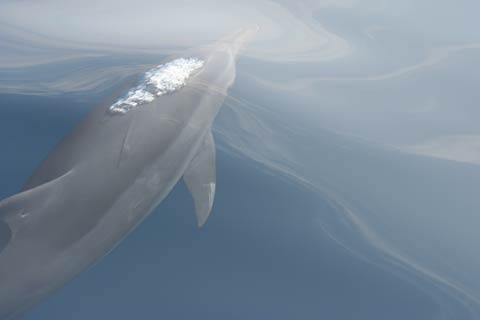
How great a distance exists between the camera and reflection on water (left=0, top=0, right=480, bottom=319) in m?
4.73

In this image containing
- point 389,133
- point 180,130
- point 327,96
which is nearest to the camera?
point 180,130

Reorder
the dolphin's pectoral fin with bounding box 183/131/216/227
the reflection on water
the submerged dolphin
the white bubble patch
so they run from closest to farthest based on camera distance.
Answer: the submerged dolphin < the reflection on water < the white bubble patch < the dolphin's pectoral fin with bounding box 183/131/216/227

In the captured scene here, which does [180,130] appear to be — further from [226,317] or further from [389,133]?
[389,133]

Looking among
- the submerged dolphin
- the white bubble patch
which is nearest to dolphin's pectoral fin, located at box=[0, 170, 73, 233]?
the submerged dolphin

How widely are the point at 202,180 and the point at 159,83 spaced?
1.05 metres

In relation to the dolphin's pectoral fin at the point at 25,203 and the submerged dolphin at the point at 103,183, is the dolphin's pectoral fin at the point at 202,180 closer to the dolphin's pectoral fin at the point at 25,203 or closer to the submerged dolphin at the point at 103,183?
the submerged dolphin at the point at 103,183

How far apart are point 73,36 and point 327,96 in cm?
324

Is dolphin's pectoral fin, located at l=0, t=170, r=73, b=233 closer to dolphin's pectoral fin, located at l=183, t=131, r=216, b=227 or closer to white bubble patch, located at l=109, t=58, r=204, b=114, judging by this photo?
white bubble patch, located at l=109, t=58, r=204, b=114

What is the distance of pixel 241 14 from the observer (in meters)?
6.97

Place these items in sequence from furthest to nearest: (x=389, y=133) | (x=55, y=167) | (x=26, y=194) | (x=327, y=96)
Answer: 1. (x=327, y=96)
2. (x=389, y=133)
3. (x=55, y=167)
4. (x=26, y=194)

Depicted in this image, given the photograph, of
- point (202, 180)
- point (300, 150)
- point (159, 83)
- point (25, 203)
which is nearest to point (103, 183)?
point (25, 203)

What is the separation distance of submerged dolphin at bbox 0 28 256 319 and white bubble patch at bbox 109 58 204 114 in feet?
0.04

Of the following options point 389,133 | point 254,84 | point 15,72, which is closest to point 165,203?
point 254,84

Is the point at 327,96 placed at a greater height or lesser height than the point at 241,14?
lesser
